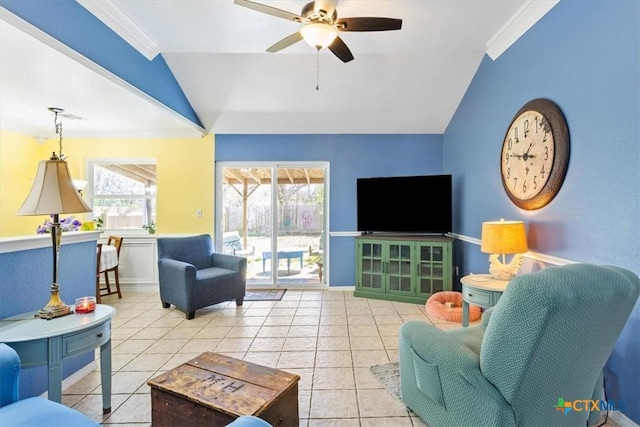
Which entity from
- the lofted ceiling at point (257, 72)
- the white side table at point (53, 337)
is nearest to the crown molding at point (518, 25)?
the lofted ceiling at point (257, 72)

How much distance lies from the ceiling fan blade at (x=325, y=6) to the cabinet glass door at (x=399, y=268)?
299 cm

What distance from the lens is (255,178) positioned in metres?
5.00

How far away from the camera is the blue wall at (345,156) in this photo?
15.8 ft

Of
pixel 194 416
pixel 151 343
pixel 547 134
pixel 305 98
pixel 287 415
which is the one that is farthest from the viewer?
pixel 305 98

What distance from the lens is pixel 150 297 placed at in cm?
445

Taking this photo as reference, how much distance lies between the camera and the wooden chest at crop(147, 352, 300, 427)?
4.32ft

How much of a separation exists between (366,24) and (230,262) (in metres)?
3.12

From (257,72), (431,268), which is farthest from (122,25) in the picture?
(431,268)

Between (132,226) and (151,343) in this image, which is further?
(132,226)

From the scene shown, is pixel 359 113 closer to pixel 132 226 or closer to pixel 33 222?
pixel 132 226

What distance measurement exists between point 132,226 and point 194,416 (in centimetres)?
426

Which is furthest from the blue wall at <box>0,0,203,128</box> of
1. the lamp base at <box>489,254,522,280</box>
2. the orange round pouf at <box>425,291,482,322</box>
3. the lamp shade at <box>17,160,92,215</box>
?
the orange round pouf at <box>425,291,482,322</box>

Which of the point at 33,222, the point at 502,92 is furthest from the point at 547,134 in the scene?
the point at 33,222

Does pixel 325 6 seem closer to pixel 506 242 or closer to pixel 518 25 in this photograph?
pixel 518 25
